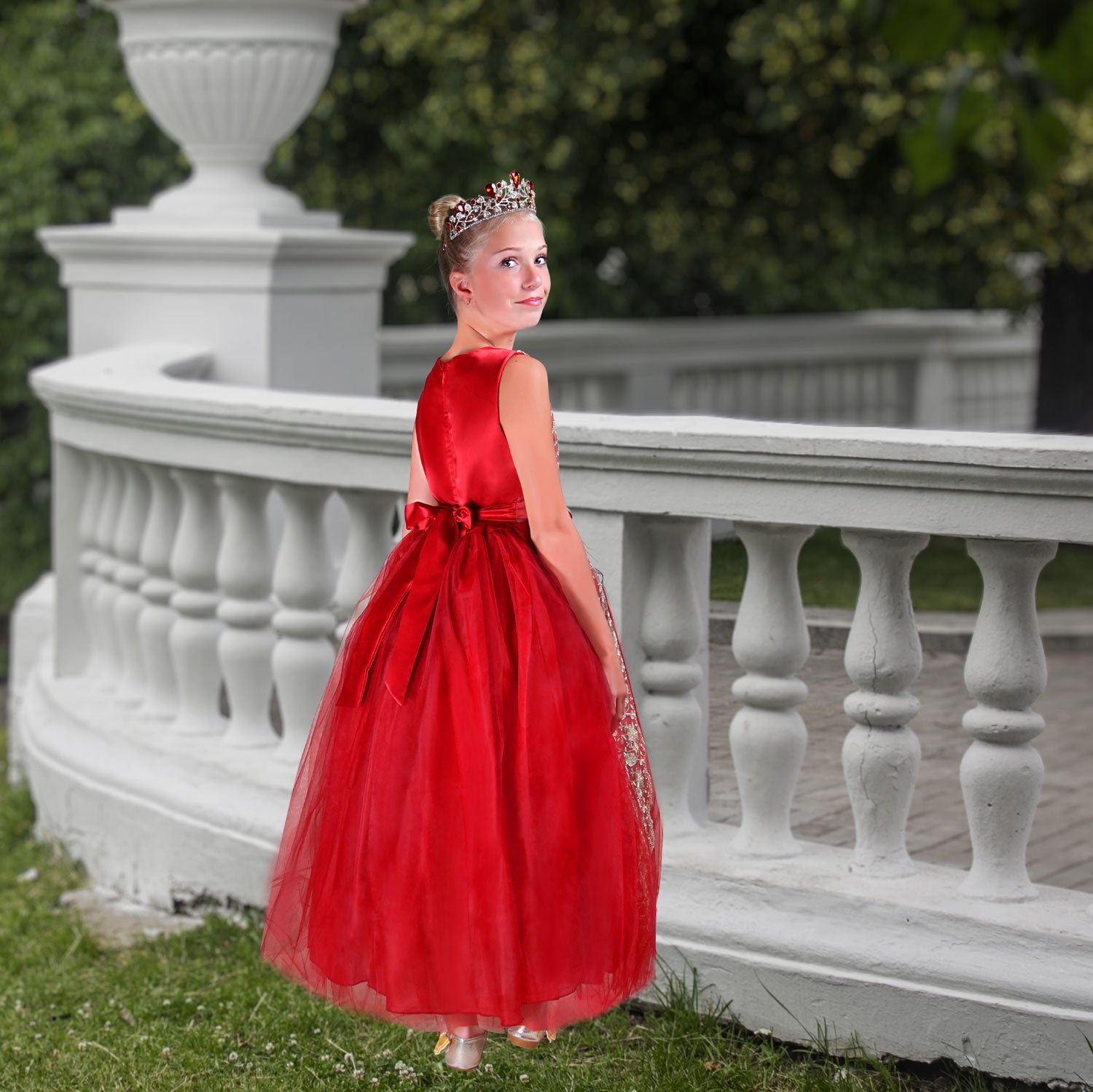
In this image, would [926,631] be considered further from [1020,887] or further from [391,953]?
[391,953]

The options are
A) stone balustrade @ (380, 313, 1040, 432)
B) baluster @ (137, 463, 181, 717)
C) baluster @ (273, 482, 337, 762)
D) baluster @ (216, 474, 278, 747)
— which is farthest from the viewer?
stone balustrade @ (380, 313, 1040, 432)

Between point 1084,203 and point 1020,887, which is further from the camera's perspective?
point 1084,203

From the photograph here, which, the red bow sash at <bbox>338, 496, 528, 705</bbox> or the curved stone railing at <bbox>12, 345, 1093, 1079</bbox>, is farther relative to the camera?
the curved stone railing at <bbox>12, 345, 1093, 1079</bbox>

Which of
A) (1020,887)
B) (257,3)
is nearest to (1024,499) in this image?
(1020,887)

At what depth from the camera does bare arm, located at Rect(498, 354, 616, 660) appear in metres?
2.64

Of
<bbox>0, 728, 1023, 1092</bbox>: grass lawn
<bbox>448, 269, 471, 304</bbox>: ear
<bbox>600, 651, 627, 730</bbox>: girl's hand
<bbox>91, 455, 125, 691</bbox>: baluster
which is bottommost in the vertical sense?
<bbox>0, 728, 1023, 1092</bbox>: grass lawn

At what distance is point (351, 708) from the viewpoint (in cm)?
278

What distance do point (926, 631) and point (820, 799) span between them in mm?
417

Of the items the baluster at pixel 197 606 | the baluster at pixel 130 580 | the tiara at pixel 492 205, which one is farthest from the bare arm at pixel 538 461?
the baluster at pixel 130 580

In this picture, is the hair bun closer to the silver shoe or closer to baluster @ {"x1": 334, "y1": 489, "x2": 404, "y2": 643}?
baluster @ {"x1": 334, "y1": 489, "x2": 404, "y2": 643}

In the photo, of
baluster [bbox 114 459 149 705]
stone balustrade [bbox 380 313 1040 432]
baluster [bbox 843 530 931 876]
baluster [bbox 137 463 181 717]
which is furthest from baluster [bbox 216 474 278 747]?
stone balustrade [bbox 380 313 1040 432]

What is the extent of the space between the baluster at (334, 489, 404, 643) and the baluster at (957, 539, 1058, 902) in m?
1.38

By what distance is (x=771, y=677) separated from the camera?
129 inches

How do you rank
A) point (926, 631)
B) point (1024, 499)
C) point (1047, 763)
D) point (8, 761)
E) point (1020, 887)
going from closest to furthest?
point (1024, 499) → point (1020, 887) → point (926, 631) → point (1047, 763) → point (8, 761)
